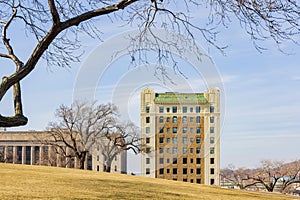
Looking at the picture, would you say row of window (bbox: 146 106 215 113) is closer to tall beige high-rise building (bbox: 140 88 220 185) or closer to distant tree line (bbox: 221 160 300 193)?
tall beige high-rise building (bbox: 140 88 220 185)

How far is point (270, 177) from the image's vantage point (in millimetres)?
50000

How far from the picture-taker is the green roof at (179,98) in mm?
40522

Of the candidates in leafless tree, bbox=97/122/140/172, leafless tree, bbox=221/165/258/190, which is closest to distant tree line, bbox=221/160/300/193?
leafless tree, bbox=221/165/258/190

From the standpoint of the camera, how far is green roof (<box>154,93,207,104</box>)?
133 ft

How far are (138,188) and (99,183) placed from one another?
1.90 metres

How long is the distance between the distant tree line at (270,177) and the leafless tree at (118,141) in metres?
11.7

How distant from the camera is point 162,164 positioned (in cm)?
6197

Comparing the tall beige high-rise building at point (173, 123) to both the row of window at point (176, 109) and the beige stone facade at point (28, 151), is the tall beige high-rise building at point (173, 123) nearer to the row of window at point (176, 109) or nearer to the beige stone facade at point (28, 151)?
the row of window at point (176, 109)

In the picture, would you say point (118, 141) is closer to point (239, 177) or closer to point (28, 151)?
point (239, 177)

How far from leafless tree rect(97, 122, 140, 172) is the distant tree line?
11744 millimetres

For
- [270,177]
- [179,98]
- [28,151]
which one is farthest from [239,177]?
[28,151]

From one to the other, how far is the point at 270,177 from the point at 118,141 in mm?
15795

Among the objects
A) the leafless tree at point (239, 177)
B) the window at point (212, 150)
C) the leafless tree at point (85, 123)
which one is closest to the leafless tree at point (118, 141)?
the leafless tree at point (85, 123)

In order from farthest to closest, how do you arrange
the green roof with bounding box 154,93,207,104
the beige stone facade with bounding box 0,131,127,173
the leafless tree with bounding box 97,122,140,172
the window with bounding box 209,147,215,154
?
the window with bounding box 209,147,215,154 → the beige stone facade with bounding box 0,131,127,173 → the leafless tree with bounding box 97,122,140,172 → the green roof with bounding box 154,93,207,104
